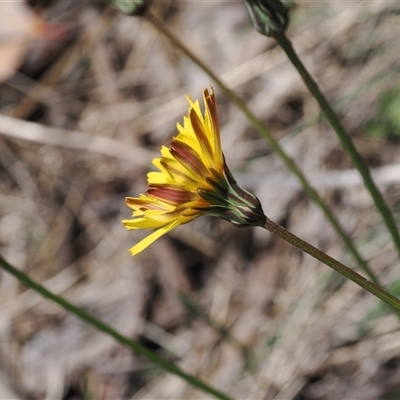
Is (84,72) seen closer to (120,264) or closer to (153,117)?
(153,117)

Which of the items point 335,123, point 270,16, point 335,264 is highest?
point 270,16

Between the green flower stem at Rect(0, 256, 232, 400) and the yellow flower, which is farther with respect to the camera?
the green flower stem at Rect(0, 256, 232, 400)

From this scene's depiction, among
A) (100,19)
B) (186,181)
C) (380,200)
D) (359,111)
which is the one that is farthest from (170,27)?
(186,181)

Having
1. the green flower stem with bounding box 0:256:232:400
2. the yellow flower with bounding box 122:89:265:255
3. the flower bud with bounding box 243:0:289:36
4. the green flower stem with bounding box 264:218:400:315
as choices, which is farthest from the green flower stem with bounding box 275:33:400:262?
the green flower stem with bounding box 0:256:232:400

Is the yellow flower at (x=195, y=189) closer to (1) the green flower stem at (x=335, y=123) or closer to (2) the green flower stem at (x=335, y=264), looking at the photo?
(2) the green flower stem at (x=335, y=264)

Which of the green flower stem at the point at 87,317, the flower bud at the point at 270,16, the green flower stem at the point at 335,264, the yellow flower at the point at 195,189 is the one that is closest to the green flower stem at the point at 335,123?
the flower bud at the point at 270,16

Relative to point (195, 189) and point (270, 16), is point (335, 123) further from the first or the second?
point (195, 189)

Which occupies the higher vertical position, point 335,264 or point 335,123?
point 335,123

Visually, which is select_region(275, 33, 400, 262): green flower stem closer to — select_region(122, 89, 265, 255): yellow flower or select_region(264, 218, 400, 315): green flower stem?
select_region(122, 89, 265, 255): yellow flower

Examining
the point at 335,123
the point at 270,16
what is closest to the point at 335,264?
the point at 335,123
